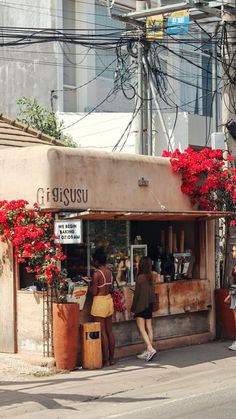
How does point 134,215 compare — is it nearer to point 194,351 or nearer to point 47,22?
point 194,351

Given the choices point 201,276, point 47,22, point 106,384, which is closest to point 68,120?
point 47,22

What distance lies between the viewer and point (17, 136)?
1628 cm

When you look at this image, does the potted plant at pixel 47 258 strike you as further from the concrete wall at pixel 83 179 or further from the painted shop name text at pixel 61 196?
the concrete wall at pixel 83 179

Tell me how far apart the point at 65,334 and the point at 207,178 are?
15.4 ft

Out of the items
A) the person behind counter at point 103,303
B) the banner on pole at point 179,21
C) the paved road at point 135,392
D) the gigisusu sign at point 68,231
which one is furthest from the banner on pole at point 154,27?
the paved road at point 135,392

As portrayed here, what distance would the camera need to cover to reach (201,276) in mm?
15820

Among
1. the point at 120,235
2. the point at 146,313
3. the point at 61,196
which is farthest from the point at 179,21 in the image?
the point at 146,313

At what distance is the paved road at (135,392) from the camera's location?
9594mm

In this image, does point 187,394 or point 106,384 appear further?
point 106,384

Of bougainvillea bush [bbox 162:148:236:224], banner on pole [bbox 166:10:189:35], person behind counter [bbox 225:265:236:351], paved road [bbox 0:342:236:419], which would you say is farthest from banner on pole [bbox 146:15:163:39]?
paved road [bbox 0:342:236:419]

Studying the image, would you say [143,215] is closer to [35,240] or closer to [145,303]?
[145,303]

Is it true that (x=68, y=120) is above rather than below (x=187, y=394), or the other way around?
above

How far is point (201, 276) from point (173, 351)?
196 centimetres

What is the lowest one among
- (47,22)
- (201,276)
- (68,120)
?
(201,276)
